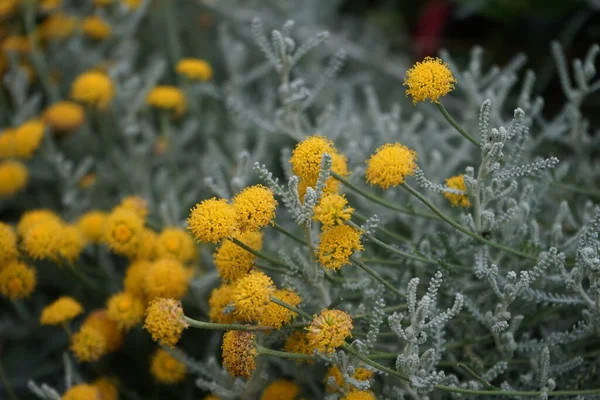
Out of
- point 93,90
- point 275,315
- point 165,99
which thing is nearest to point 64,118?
point 93,90

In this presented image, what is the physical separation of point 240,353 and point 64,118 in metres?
0.98

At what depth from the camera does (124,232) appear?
110cm

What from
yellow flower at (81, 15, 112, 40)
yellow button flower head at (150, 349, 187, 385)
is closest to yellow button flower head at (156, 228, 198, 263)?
yellow button flower head at (150, 349, 187, 385)

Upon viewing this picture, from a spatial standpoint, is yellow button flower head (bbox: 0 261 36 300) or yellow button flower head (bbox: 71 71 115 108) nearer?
yellow button flower head (bbox: 0 261 36 300)

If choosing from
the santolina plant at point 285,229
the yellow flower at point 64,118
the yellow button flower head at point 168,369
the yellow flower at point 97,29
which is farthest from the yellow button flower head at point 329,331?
the yellow flower at point 97,29

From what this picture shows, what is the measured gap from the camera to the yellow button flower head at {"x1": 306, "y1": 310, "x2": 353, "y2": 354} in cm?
77

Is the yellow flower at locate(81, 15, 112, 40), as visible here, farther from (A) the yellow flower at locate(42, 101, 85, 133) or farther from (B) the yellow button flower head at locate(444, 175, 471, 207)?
(B) the yellow button flower head at locate(444, 175, 471, 207)

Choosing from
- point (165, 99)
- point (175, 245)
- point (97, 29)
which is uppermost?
point (97, 29)

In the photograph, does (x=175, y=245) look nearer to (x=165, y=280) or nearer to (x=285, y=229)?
(x=165, y=280)

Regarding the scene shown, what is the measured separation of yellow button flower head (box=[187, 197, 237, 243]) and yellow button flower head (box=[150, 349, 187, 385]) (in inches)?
14.1

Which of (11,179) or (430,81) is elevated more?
(430,81)

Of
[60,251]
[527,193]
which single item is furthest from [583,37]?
[60,251]

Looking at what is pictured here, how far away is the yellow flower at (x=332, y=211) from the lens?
80 cm

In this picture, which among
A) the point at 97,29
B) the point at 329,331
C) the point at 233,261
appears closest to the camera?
the point at 329,331
